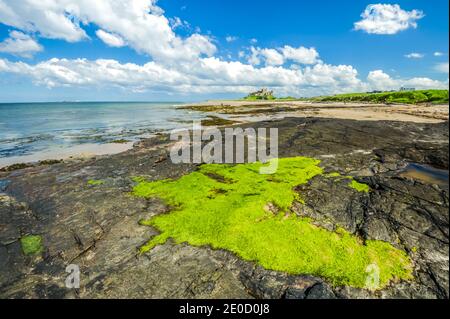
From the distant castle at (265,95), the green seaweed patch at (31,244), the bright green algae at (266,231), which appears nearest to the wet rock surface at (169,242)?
the green seaweed patch at (31,244)

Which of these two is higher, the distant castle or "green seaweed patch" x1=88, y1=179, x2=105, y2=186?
the distant castle

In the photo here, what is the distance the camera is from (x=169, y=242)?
25.7 feet

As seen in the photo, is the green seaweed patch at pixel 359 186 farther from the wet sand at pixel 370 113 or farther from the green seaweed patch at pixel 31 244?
the wet sand at pixel 370 113

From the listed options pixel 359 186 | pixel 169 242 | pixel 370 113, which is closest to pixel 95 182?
pixel 169 242

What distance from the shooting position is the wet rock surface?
605cm

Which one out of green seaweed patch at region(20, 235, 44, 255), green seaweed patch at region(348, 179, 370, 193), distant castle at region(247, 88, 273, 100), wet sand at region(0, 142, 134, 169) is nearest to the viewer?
green seaweed patch at region(20, 235, 44, 255)

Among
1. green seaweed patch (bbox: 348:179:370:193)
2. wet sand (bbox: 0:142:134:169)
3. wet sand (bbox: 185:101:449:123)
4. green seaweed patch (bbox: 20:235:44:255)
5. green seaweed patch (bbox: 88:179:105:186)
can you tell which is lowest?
green seaweed patch (bbox: 20:235:44:255)

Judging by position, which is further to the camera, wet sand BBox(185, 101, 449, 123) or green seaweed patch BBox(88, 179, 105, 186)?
wet sand BBox(185, 101, 449, 123)

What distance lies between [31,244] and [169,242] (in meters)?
4.22

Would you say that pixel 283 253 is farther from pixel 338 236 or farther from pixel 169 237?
pixel 169 237

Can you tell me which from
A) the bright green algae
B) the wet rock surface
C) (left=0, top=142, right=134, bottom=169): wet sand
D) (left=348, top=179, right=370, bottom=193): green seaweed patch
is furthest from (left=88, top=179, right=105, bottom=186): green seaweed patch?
(left=348, top=179, right=370, bottom=193): green seaweed patch

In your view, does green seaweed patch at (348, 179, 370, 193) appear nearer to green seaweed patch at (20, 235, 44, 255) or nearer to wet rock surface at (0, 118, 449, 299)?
wet rock surface at (0, 118, 449, 299)

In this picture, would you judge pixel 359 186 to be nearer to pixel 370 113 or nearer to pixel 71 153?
pixel 71 153

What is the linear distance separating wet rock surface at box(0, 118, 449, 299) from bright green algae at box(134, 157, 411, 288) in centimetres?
32
